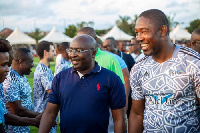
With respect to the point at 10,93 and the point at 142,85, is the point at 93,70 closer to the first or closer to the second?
the point at 142,85

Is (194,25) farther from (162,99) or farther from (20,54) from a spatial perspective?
(162,99)

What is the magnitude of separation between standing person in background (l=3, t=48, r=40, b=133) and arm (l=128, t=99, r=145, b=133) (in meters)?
1.83

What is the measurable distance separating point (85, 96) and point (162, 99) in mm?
877

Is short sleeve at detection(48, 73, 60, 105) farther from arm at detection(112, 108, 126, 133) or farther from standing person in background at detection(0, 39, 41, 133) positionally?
arm at detection(112, 108, 126, 133)

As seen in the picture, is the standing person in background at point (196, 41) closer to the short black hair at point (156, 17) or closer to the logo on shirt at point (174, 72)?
the short black hair at point (156, 17)

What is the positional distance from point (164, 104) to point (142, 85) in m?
0.33

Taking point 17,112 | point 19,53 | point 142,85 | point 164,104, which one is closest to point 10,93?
point 17,112

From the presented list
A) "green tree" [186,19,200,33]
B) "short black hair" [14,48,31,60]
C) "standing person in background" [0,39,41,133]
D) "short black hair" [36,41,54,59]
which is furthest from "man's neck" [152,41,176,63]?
"green tree" [186,19,200,33]

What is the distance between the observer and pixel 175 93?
263cm

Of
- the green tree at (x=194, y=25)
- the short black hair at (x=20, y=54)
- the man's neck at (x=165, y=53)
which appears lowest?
the short black hair at (x=20, y=54)

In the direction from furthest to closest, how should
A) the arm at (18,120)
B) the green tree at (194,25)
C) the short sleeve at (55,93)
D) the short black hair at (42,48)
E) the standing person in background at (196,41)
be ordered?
the green tree at (194,25) < the short black hair at (42,48) < the standing person in background at (196,41) < the arm at (18,120) < the short sleeve at (55,93)

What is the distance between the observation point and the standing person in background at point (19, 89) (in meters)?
4.09

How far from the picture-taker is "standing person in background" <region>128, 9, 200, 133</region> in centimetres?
262

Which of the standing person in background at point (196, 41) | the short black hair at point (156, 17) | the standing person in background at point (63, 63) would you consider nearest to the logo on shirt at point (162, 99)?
the short black hair at point (156, 17)
